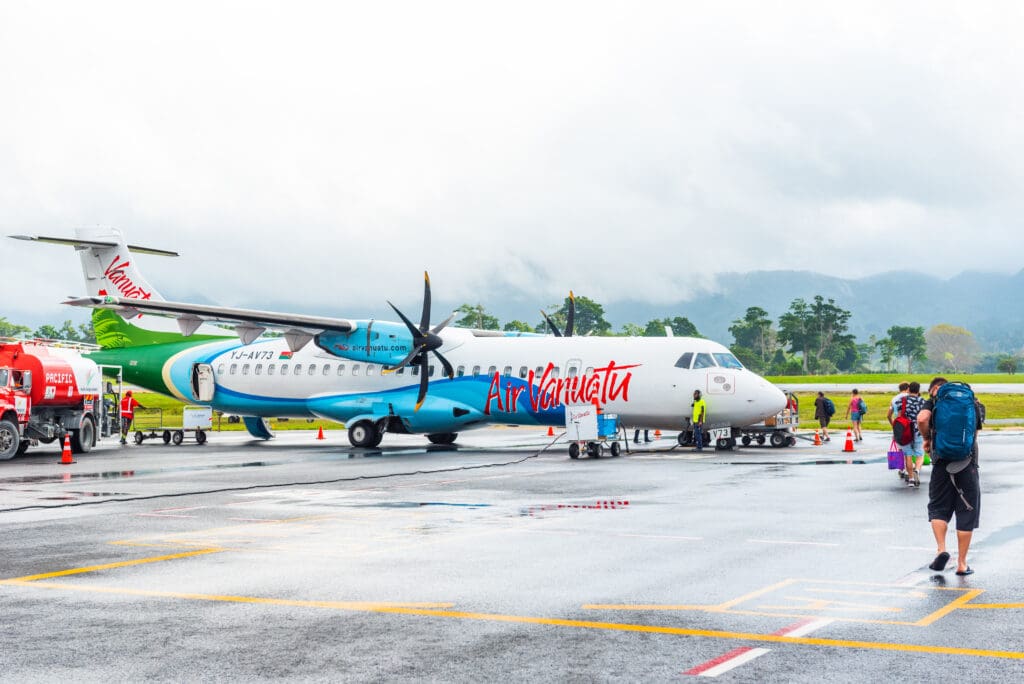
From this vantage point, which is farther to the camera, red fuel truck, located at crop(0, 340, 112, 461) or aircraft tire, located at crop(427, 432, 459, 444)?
aircraft tire, located at crop(427, 432, 459, 444)

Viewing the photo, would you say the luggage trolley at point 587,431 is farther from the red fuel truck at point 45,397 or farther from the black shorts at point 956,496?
the black shorts at point 956,496

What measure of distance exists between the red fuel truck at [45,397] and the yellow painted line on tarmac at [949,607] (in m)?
24.9

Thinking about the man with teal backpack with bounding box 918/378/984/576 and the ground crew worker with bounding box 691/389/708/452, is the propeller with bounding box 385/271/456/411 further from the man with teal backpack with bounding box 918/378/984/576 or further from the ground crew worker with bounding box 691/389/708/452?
the man with teal backpack with bounding box 918/378/984/576

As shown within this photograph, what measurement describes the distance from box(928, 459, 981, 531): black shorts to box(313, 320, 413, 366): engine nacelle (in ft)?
71.0

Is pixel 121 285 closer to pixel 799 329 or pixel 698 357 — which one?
pixel 698 357

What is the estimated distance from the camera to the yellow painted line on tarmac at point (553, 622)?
6.98 metres

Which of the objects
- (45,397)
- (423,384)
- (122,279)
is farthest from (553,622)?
(122,279)

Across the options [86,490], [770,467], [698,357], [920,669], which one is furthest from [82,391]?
[920,669]

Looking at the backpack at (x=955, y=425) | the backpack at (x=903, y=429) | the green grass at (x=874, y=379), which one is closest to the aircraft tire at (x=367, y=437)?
the backpack at (x=903, y=429)

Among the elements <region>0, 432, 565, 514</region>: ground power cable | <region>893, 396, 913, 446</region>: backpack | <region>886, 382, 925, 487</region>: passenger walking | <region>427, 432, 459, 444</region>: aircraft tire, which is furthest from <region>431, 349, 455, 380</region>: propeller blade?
<region>893, 396, 913, 446</region>: backpack

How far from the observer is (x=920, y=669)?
255 inches

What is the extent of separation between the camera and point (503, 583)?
944 cm

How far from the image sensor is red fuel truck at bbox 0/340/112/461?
27.2 m

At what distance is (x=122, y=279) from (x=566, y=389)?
17.9 metres
